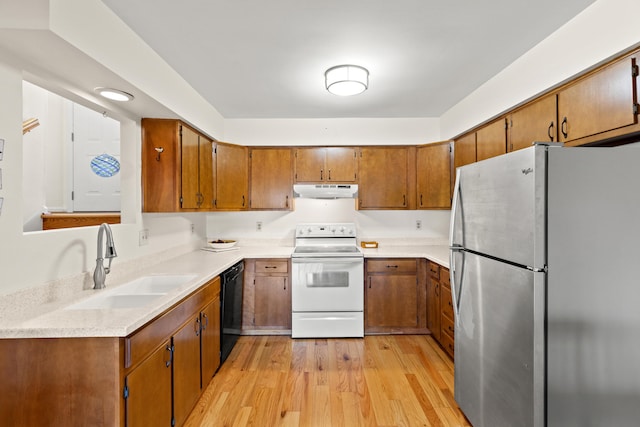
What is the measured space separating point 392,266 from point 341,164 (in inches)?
52.4

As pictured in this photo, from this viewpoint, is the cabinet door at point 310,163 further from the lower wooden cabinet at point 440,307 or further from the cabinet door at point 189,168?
the lower wooden cabinet at point 440,307

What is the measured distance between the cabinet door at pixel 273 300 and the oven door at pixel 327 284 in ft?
0.37

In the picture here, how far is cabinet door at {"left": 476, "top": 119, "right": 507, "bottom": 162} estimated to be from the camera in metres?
2.49

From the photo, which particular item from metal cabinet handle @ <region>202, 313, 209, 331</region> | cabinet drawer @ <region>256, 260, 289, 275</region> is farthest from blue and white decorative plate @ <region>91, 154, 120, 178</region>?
metal cabinet handle @ <region>202, 313, 209, 331</region>

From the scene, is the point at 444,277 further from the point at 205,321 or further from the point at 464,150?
the point at 205,321

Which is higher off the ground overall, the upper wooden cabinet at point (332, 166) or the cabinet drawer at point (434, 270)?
the upper wooden cabinet at point (332, 166)

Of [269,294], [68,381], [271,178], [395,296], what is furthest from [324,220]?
[68,381]

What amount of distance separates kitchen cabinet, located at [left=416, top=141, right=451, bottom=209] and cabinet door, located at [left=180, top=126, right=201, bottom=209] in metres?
2.45

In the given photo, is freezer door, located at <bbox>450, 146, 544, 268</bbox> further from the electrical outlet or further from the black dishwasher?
the electrical outlet

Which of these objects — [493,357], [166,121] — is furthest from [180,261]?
[493,357]

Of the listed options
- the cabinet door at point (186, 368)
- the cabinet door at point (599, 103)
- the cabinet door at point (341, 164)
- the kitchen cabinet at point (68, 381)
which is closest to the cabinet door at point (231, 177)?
the cabinet door at point (341, 164)

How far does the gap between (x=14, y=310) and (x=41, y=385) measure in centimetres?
43

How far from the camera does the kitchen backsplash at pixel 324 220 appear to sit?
396cm

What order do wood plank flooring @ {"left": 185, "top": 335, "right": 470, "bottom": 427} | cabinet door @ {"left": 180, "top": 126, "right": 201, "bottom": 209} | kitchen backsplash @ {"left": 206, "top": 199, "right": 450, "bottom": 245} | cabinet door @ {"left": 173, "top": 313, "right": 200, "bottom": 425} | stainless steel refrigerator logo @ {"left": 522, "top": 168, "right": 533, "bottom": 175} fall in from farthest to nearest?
kitchen backsplash @ {"left": 206, "top": 199, "right": 450, "bottom": 245}, cabinet door @ {"left": 180, "top": 126, "right": 201, "bottom": 209}, wood plank flooring @ {"left": 185, "top": 335, "right": 470, "bottom": 427}, cabinet door @ {"left": 173, "top": 313, "right": 200, "bottom": 425}, stainless steel refrigerator logo @ {"left": 522, "top": 168, "right": 533, "bottom": 175}
